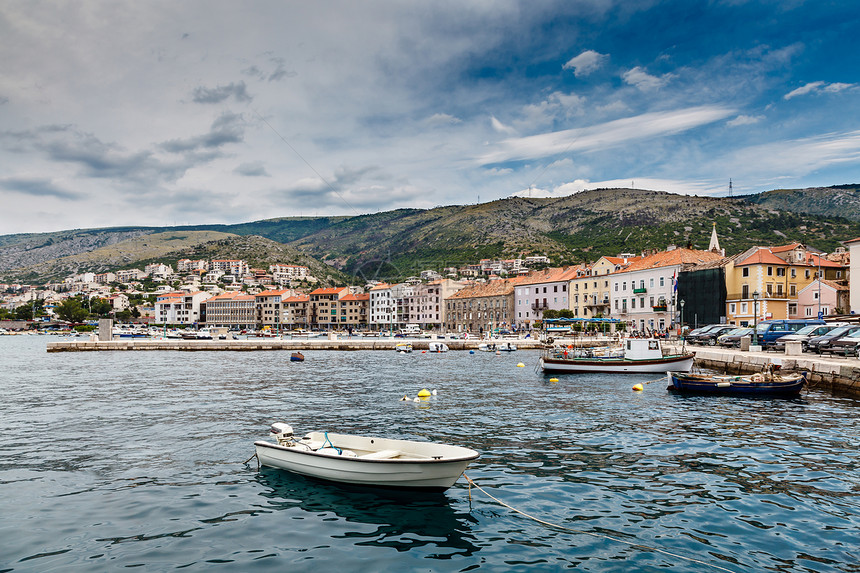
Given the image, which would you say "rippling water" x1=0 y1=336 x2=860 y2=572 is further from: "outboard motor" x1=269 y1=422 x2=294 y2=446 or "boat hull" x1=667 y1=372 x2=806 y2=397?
"boat hull" x1=667 y1=372 x2=806 y2=397

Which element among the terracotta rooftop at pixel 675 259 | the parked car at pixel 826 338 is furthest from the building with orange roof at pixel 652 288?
the parked car at pixel 826 338

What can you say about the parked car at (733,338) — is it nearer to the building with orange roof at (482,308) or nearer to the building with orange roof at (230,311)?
the building with orange roof at (482,308)

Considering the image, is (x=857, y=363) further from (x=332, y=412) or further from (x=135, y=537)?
(x=135, y=537)

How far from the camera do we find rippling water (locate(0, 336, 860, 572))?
9297 mm

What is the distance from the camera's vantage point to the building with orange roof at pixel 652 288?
263 feet

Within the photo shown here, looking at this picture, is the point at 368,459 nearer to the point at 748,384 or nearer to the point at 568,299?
the point at 748,384

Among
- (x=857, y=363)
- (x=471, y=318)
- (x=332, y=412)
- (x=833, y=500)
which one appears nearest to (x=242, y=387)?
(x=332, y=412)

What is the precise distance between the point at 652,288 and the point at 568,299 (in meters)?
22.3

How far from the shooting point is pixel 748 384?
87.5 ft

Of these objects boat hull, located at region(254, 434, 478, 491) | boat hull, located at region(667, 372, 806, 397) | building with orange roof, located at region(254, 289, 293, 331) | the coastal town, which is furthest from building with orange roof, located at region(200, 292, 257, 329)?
boat hull, located at region(254, 434, 478, 491)

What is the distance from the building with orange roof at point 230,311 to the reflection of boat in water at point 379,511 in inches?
6675

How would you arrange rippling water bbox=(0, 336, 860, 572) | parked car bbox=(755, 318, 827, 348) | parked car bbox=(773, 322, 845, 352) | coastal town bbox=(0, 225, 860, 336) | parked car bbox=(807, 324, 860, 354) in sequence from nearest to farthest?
rippling water bbox=(0, 336, 860, 572) → parked car bbox=(807, 324, 860, 354) → parked car bbox=(773, 322, 845, 352) → parked car bbox=(755, 318, 827, 348) → coastal town bbox=(0, 225, 860, 336)

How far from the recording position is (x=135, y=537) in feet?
33.2

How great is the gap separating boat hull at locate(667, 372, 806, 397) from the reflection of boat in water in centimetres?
2076
